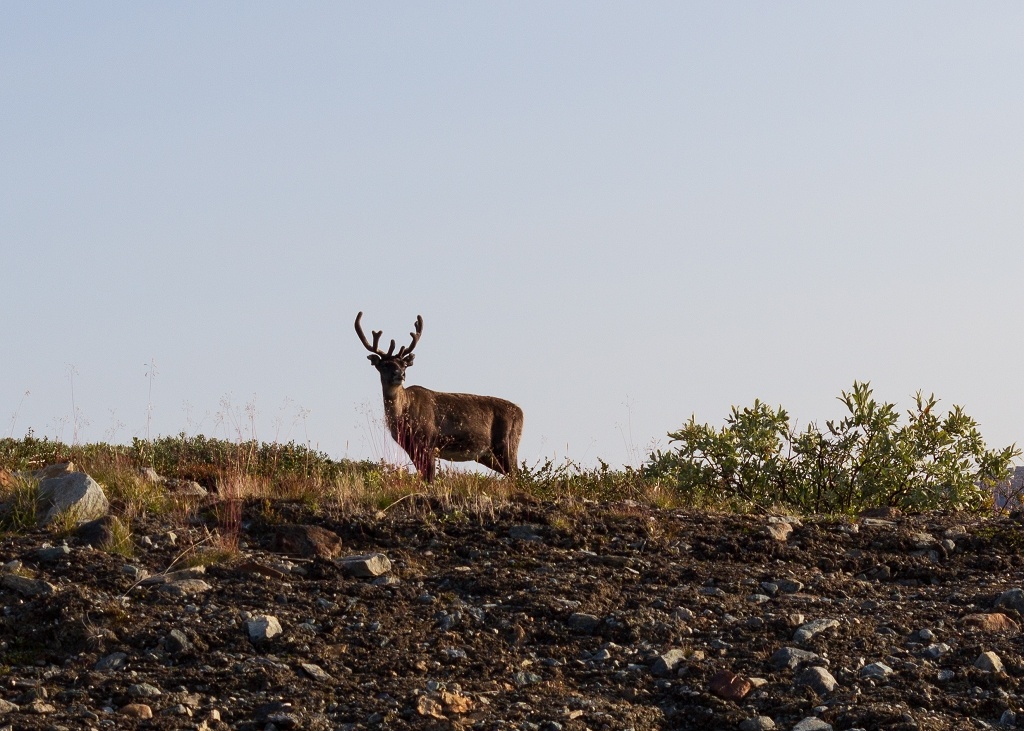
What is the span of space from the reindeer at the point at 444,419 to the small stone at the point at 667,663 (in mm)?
9946

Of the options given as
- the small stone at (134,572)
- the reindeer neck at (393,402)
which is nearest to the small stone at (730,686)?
the small stone at (134,572)

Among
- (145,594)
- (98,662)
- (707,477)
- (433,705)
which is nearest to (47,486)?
(145,594)

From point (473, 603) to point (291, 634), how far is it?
1.12 m

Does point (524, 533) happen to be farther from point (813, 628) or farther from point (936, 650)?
point (936, 650)

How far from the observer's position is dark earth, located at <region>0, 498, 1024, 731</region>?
5703mm

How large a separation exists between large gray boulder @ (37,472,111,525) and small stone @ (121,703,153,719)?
10.9ft

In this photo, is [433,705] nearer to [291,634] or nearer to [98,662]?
[291,634]

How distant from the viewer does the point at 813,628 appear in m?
6.70

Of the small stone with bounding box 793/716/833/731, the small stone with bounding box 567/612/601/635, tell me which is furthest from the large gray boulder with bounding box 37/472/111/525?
the small stone with bounding box 793/716/833/731

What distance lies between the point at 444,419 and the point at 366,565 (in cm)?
1054

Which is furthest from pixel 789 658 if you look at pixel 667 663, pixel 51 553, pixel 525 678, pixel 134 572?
pixel 51 553

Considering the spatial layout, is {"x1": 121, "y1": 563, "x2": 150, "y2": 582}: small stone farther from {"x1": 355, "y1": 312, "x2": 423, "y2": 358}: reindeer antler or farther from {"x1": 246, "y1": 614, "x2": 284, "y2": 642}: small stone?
{"x1": 355, "y1": 312, "x2": 423, "y2": 358}: reindeer antler

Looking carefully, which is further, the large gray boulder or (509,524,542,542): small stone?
the large gray boulder

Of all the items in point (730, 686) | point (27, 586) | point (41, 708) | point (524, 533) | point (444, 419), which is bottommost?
point (41, 708)
